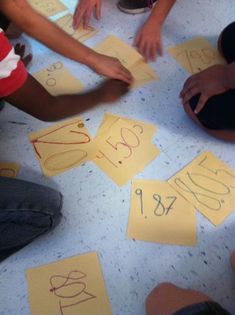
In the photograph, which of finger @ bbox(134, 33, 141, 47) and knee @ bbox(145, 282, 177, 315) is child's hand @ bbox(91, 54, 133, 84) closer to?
finger @ bbox(134, 33, 141, 47)

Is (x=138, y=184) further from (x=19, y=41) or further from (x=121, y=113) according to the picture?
(x=19, y=41)

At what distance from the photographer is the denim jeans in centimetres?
61

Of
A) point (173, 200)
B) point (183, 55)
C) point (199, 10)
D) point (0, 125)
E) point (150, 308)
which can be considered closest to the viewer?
point (150, 308)

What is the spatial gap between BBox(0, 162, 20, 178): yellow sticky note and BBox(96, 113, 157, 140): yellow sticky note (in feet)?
0.62

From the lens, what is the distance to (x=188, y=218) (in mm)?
678

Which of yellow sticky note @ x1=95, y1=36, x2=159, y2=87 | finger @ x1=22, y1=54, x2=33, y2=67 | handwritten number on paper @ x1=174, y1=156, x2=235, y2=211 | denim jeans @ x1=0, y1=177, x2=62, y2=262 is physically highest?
yellow sticky note @ x1=95, y1=36, x2=159, y2=87

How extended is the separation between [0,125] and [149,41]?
446 mm

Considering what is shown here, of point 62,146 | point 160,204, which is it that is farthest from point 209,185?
point 62,146

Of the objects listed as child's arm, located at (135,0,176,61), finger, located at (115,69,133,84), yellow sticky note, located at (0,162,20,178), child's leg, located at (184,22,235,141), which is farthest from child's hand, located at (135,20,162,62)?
yellow sticky note, located at (0,162,20,178)

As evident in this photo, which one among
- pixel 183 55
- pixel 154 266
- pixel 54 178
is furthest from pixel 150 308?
pixel 183 55

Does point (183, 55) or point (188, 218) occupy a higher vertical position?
point (183, 55)

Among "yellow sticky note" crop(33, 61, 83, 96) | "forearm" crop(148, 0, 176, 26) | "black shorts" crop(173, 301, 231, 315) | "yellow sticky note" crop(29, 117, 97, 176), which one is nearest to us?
"black shorts" crop(173, 301, 231, 315)

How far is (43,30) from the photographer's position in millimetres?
735

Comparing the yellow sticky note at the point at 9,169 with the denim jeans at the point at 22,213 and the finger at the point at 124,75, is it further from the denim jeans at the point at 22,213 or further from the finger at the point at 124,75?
the finger at the point at 124,75
